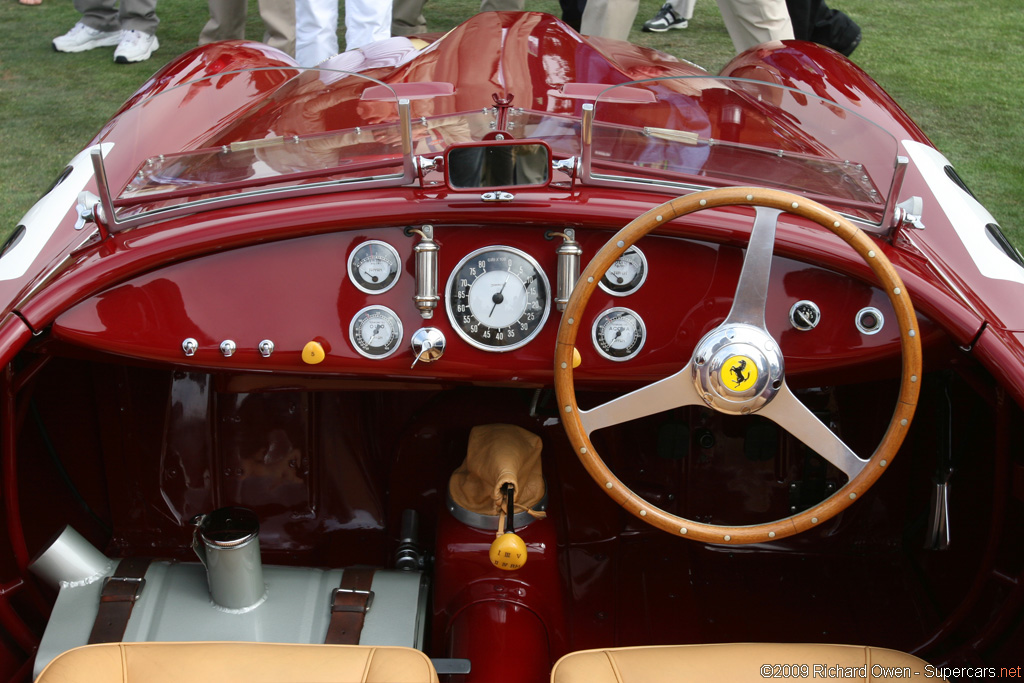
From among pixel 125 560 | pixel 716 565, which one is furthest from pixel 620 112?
pixel 125 560

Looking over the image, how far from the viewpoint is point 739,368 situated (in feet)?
5.02

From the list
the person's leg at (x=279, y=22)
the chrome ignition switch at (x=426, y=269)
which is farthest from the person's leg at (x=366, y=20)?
the chrome ignition switch at (x=426, y=269)

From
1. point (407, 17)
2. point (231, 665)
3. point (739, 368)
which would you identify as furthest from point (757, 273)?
point (407, 17)

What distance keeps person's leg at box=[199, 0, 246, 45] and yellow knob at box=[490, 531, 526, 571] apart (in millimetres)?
4295

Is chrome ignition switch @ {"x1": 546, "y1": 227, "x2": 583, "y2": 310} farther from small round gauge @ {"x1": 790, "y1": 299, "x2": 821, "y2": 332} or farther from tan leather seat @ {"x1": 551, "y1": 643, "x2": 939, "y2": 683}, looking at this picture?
tan leather seat @ {"x1": 551, "y1": 643, "x2": 939, "y2": 683}

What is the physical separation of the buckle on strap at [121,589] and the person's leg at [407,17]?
4118 mm

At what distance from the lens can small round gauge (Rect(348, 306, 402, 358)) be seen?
5.66 feet

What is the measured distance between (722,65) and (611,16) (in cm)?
161

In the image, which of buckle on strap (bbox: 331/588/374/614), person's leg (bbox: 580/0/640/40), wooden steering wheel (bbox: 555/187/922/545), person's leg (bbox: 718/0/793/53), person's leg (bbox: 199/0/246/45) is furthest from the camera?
person's leg (bbox: 199/0/246/45)

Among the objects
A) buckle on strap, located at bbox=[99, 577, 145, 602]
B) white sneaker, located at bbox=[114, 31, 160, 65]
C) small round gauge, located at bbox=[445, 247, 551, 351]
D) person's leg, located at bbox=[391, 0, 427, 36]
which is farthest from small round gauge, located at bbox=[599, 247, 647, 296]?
white sneaker, located at bbox=[114, 31, 160, 65]

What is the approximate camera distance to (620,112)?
2031 millimetres

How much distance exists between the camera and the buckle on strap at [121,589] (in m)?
1.92

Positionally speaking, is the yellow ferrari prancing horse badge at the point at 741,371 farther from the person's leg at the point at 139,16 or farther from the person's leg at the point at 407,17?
the person's leg at the point at 139,16

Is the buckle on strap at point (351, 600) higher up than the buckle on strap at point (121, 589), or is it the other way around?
the buckle on strap at point (121, 589)
